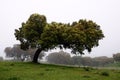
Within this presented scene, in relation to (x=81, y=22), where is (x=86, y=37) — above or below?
below

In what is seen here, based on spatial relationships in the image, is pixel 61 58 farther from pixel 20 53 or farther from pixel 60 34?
pixel 60 34

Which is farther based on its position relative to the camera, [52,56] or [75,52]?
[52,56]

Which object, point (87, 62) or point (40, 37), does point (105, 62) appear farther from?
point (40, 37)

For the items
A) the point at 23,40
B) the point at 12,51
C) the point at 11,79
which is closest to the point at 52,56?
the point at 12,51

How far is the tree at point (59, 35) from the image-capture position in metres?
50.9

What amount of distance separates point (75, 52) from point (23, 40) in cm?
1404

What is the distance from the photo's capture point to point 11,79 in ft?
87.7

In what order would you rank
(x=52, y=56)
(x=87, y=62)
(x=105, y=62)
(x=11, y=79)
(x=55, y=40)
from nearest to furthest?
A: (x=11, y=79) < (x=55, y=40) < (x=87, y=62) < (x=105, y=62) < (x=52, y=56)

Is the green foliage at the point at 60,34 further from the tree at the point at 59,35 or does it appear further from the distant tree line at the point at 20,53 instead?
the distant tree line at the point at 20,53

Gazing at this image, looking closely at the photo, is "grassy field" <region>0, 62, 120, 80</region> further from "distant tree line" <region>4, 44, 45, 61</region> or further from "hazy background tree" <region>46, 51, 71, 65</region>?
"hazy background tree" <region>46, 51, 71, 65</region>

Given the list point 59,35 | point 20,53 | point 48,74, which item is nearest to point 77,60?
point 20,53

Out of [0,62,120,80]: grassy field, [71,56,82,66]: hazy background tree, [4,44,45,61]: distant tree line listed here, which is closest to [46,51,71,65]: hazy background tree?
[71,56,82,66]: hazy background tree

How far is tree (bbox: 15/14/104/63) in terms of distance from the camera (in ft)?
167

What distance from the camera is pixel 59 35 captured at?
51.7m
